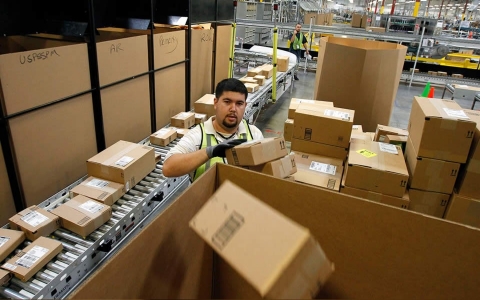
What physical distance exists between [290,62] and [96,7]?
15.8 ft

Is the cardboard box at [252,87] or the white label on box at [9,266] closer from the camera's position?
the white label on box at [9,266]

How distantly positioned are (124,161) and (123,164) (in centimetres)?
5

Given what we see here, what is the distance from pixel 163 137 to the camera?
314 cm

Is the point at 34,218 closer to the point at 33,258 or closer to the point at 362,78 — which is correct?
the point at 33,258

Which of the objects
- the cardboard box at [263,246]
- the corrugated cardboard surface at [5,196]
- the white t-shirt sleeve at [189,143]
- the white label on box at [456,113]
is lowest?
the corrugated cardboard surface at [5,196]

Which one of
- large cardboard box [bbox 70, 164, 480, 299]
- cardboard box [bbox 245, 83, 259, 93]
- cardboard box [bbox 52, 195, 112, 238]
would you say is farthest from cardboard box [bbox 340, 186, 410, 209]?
cardboard box [bbox 245, 83, 259, 93]

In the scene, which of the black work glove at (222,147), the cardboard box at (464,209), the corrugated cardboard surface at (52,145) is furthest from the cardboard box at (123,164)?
the cardboard box at (464,209)

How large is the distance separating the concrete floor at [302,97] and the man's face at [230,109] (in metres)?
3.12

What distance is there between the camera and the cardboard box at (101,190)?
2102mm

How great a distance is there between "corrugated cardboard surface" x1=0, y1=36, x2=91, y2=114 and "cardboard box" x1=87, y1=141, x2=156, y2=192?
1.87ft

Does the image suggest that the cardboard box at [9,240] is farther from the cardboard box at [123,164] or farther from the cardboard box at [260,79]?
the cardboard box at [260,79]

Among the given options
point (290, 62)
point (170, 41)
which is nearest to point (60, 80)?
point (170, 41)

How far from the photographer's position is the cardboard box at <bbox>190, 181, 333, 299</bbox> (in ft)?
2.12

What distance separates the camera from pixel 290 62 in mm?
7270
